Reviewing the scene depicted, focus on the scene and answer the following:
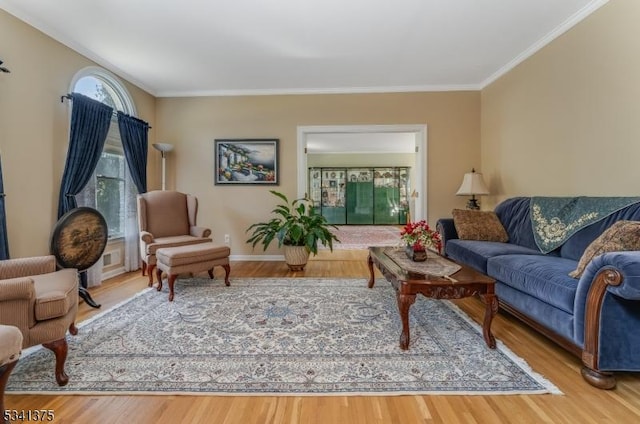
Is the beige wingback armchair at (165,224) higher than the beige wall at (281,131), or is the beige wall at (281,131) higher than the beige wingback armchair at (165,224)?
the beige wall at (281,131)

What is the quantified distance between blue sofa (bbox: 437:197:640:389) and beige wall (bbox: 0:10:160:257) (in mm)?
4157

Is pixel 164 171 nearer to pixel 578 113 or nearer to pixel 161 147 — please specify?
pixel 161 147

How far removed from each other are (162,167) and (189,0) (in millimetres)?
2880

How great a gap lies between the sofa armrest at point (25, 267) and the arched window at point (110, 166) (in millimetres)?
1515

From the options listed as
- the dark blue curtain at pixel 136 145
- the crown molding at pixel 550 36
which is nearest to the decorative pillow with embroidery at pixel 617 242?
the crown molding at pixel 550 36

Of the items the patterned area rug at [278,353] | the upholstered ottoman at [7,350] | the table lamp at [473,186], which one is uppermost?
the table lamp at [473,186]

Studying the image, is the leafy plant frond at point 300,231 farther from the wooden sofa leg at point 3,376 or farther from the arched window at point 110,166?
the wooden sofa leg at point 3,376

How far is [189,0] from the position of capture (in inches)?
99.3

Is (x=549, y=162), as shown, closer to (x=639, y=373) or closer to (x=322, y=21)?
(x=639, y=373)

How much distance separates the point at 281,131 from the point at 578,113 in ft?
11.8

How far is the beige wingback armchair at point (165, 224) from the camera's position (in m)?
3.46

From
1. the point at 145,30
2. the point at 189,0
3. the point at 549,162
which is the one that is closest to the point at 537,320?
the point at 549,162

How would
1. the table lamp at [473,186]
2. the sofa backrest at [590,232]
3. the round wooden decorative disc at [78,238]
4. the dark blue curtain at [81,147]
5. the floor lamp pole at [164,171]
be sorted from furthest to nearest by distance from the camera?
1. the floor lamp pole at [164,171]
2. the table lamp at [473,186]
3. the dark blue curtain at [81,147]
4. the round wooden decorative disc at [78,238]
5. the sofa backrest at [590,232]

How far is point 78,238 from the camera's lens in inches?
99.9
